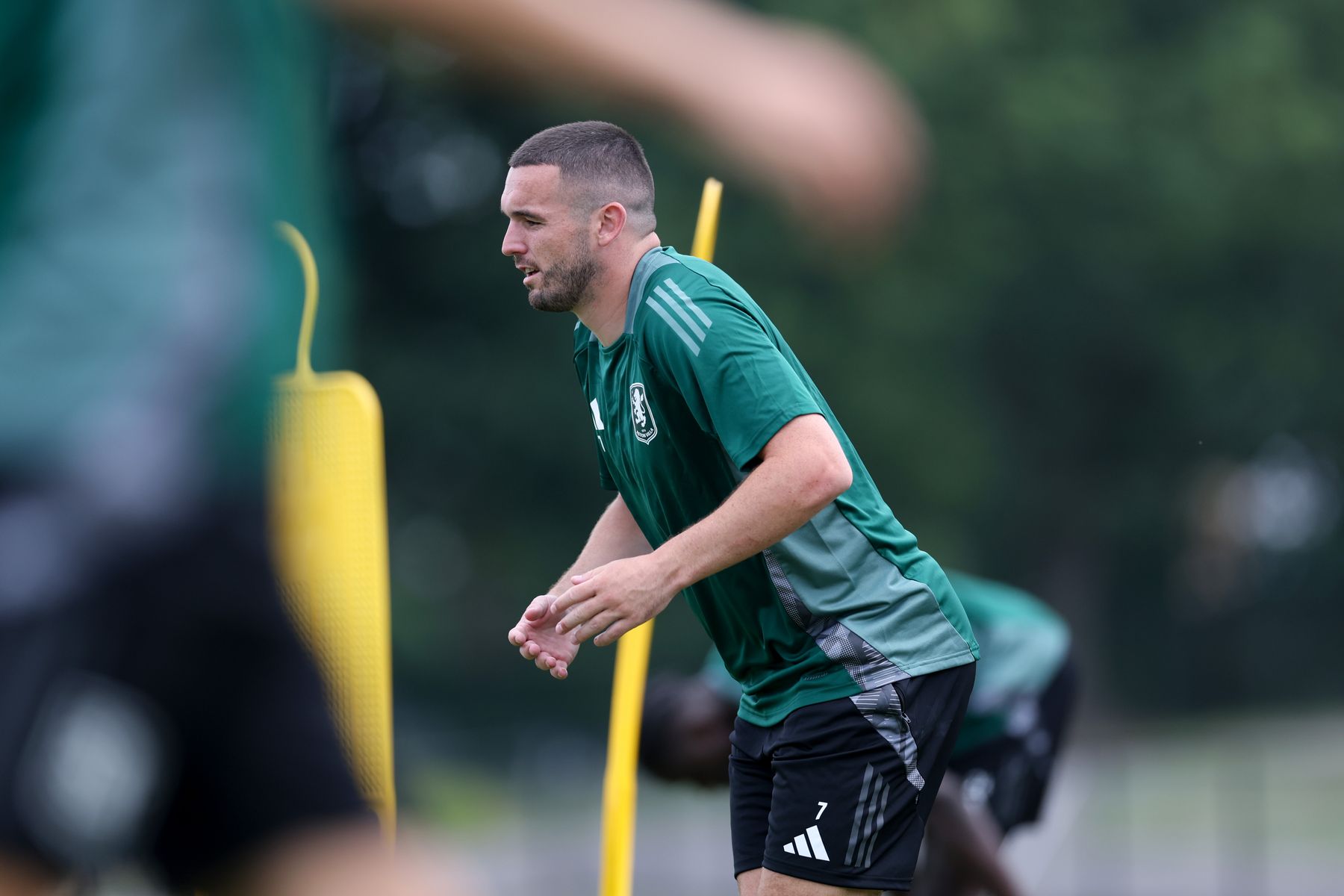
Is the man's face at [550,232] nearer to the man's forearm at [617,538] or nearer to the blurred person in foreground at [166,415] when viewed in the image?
the man's forearm at [617,538]

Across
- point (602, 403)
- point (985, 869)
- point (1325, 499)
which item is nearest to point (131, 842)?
point (602, 403)

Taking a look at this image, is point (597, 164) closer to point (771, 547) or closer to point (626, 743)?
point (771, 547)

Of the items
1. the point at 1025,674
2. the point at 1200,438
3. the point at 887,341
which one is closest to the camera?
the point at 1025,674

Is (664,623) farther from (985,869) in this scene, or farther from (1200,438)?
(985,869)

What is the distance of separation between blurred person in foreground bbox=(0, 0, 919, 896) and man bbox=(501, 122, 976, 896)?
1.62 meters

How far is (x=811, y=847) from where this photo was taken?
3.44 meters

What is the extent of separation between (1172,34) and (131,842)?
2562 cm

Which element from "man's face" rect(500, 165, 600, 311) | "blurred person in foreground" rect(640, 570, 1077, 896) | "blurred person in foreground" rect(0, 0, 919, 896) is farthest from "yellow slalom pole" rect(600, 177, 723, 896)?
"blurred person in foreground" rect(0, 0, 919, 896)

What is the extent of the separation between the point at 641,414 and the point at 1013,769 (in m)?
2.67

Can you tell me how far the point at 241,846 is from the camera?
1.61 m

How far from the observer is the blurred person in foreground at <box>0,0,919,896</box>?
5.25 ft

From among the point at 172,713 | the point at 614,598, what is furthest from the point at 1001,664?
the point at 172,713

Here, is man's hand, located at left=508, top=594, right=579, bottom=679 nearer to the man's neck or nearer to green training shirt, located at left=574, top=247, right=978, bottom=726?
green training shirt, located at left=574, top=247, right=978, bottom=726

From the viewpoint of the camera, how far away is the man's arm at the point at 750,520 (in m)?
3.04
